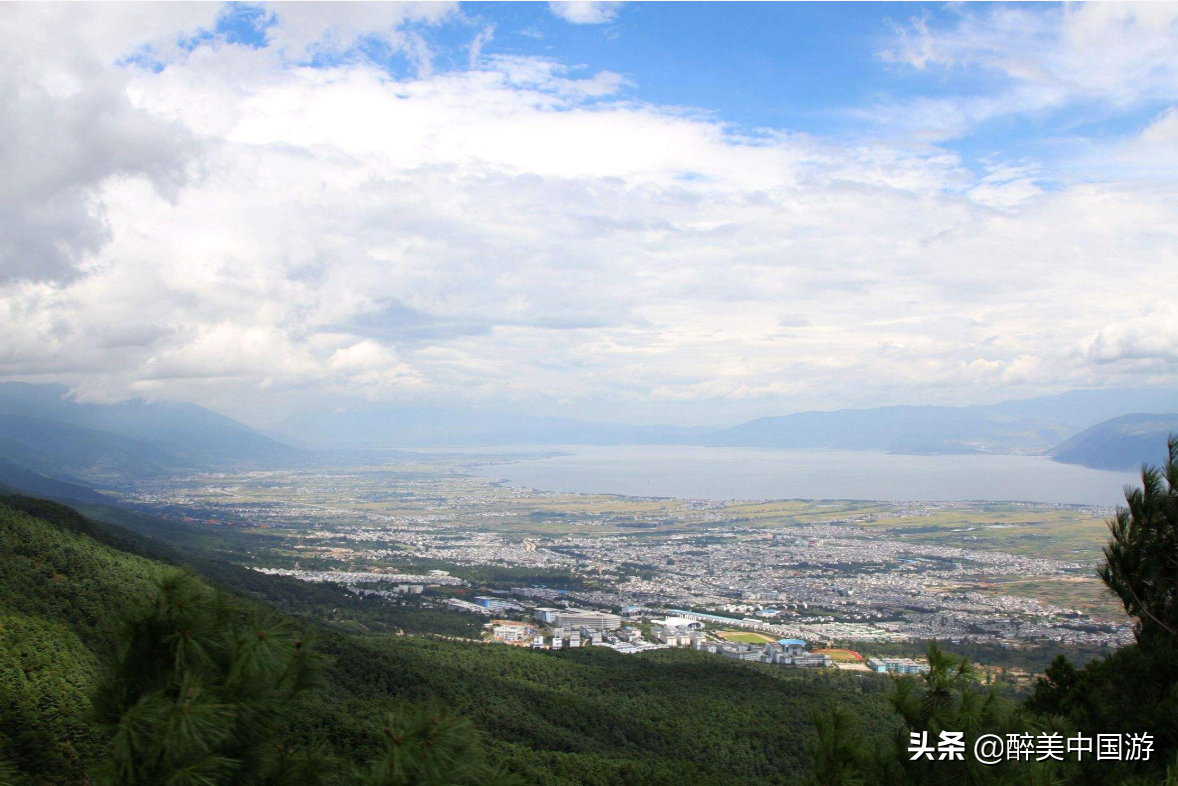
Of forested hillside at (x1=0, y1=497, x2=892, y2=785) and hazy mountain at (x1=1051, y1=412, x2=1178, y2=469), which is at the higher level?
hazy mountain at (x1=1051, y1=412, x2=1178, y2=469)

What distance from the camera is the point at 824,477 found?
11131cm

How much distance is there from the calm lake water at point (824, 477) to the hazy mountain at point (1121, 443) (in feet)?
8.35

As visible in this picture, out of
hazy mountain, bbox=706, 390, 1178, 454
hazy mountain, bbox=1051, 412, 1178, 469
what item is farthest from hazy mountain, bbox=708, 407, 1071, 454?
hazy mountain, bbox=1051, 412, 1178, 469

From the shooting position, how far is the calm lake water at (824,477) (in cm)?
8644

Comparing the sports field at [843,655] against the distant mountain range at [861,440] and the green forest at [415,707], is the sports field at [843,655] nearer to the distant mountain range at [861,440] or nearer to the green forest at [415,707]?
the green forest at [415,707]

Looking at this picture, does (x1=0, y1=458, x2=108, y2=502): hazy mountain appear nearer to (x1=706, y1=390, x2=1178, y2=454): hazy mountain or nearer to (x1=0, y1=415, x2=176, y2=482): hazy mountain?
(x1=0, y1=415, x2=176, y2=482): hazy mountain

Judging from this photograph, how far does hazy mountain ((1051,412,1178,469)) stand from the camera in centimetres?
9688

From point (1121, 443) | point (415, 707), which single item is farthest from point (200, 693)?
point (1121, 443)

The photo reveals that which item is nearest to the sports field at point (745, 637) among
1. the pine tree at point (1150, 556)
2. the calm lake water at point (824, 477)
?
the pine tree at point (1150, 556)

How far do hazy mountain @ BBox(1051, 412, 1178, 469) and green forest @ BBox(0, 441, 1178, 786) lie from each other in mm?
98451

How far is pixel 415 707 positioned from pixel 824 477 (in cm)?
11463

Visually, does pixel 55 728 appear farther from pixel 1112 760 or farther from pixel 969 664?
pixel 1112 760

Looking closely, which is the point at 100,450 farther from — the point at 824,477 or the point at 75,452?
the point at 824,477

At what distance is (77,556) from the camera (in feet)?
59.8
